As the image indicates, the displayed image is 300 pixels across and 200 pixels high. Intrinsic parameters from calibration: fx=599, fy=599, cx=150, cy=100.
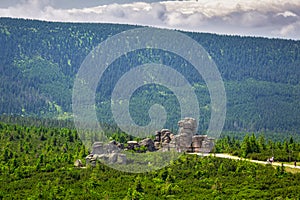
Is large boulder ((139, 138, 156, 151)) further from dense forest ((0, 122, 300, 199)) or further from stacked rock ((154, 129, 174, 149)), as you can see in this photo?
dense forest ((0, 122, 300, 199))

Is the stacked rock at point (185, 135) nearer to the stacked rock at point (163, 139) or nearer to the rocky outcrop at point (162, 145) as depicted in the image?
the rocky outcrop at point (162, 145)

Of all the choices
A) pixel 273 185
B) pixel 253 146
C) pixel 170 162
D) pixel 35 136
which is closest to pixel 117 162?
pixel 170 162

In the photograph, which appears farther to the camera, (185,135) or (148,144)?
(148,144)

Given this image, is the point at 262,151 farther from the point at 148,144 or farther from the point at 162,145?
the point at 148,144

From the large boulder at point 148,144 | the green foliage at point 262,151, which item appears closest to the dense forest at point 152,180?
the green foliage at point 262,151

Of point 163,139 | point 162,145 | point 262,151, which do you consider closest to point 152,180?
point 262,151

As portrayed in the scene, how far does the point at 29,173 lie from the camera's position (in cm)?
9119

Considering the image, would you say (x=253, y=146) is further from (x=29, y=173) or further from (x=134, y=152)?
(x=29, y=173)

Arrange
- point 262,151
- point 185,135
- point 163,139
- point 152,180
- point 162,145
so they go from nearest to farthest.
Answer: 1. point 152,180
2. point 262,151
3. point 185,135
4. point 162,145
5. point 163,139

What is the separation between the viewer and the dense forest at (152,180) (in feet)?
240

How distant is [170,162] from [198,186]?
13.7 meters

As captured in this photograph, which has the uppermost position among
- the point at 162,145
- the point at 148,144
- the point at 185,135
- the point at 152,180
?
the point at 185,135

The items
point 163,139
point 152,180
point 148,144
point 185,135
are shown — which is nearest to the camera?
point 152,180

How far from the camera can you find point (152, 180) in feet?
271
